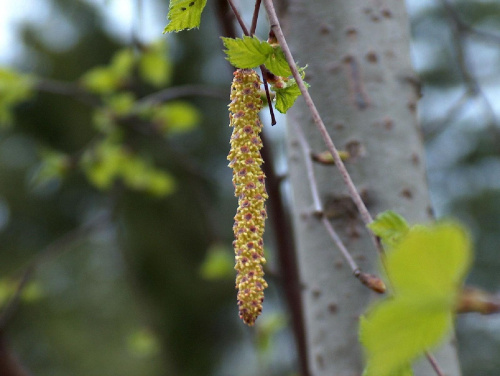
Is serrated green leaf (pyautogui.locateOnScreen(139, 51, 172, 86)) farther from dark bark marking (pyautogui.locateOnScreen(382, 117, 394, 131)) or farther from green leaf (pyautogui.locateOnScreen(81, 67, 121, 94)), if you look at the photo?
dark bark marking (pyautogui.locateOnScreen(382, 117, 394, 131))

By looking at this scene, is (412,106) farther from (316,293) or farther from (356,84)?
(316,293)

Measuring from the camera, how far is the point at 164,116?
1652 mm

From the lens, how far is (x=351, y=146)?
0.73m

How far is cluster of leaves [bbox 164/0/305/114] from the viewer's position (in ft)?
1.29

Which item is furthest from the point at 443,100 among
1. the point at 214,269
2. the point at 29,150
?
the point at 29,150

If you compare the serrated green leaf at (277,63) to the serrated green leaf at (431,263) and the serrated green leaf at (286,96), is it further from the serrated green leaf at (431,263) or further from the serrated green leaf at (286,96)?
the serrated green leaf at (431,263)

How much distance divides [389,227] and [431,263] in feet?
0.82

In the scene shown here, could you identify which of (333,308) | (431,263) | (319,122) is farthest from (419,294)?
(333,308)

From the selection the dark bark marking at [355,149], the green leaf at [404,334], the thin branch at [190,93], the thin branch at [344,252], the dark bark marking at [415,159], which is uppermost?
the thin branch at [190,93]

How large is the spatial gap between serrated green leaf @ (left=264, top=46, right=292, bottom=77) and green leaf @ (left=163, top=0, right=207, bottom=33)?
7 centimetres

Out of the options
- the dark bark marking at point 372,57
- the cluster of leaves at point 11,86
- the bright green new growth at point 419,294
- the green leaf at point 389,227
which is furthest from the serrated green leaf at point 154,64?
the bright green new growth at point 419,294

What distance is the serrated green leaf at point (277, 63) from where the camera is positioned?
401mm

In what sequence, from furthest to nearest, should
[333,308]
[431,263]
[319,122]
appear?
[333,308] < [319,122] < [431,263]

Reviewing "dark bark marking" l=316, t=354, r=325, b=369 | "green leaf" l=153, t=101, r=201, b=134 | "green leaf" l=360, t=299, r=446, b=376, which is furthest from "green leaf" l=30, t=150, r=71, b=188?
"green leaf" l=360, t=299, r=446, b=376
